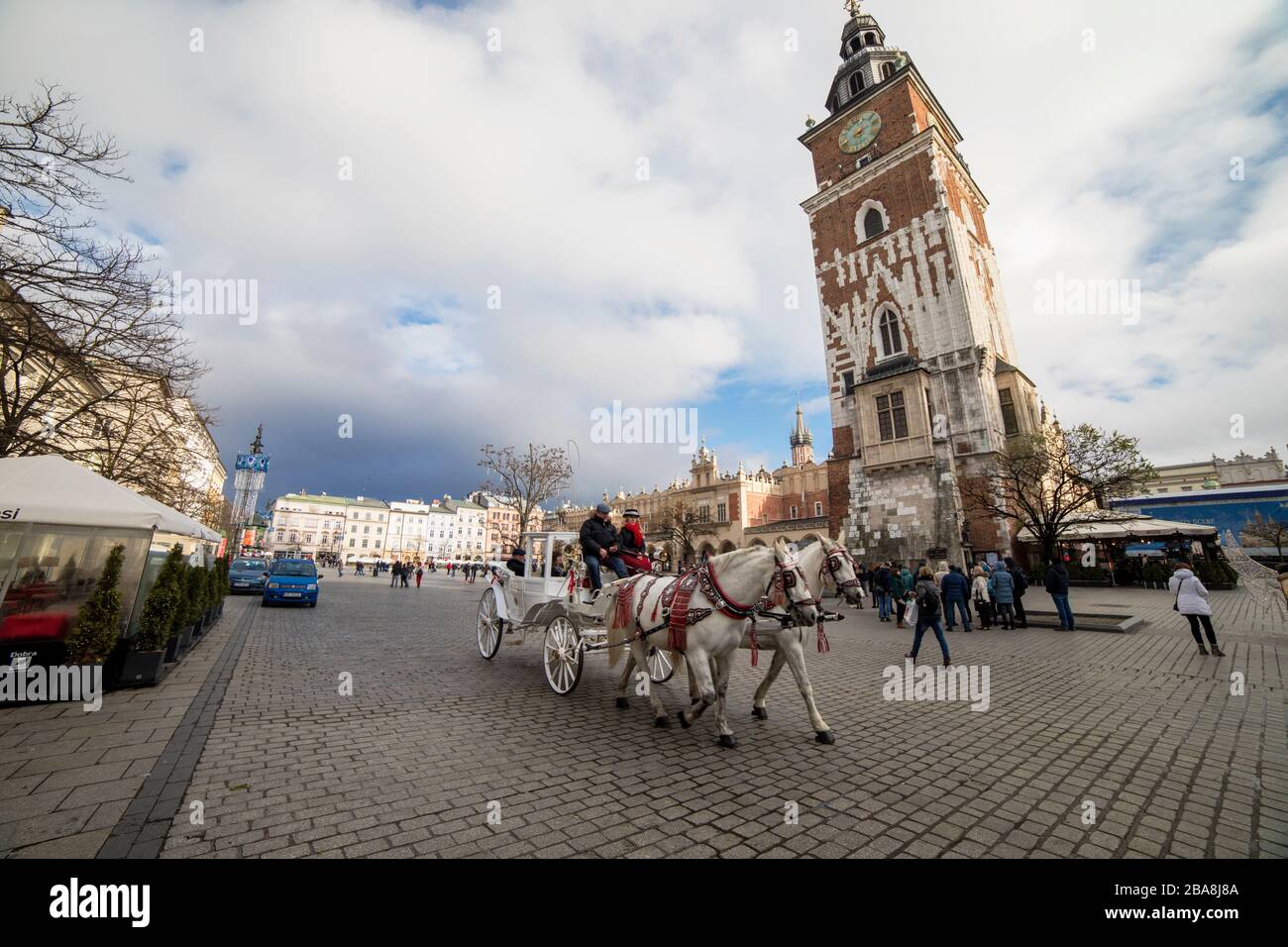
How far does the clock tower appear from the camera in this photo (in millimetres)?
23297

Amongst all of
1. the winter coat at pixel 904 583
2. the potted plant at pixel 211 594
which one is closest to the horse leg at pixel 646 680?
the potted plant at pixel 211 594

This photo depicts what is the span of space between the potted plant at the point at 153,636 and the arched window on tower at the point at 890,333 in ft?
96.3

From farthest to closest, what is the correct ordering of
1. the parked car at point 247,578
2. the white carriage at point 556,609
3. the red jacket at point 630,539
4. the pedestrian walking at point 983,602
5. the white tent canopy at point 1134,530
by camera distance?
1. the parked car at point 247,578
2. the white tent canopy at point 1134,530
3. the pedestrian walking at point 983,602
4. the red jacket at point 630,539
5. the white carriage at point 556,609

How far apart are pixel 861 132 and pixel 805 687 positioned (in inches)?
1434

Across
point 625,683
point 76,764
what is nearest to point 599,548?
point 625,683

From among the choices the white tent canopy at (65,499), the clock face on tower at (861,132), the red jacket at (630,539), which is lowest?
the red jacket at (630,539)

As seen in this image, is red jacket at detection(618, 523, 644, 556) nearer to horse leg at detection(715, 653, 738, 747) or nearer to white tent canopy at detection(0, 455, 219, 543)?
horse leg at detection(715, 653, 738, 747)

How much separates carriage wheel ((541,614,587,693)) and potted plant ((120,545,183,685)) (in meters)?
5.29

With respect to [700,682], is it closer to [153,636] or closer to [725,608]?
[725,608]

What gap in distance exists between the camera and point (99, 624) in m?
6.27

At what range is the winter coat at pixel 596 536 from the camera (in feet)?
22.4

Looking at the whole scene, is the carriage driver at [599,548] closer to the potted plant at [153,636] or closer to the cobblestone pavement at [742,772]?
the cobblestone pavement at [742,772]

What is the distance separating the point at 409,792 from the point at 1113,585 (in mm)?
34640
